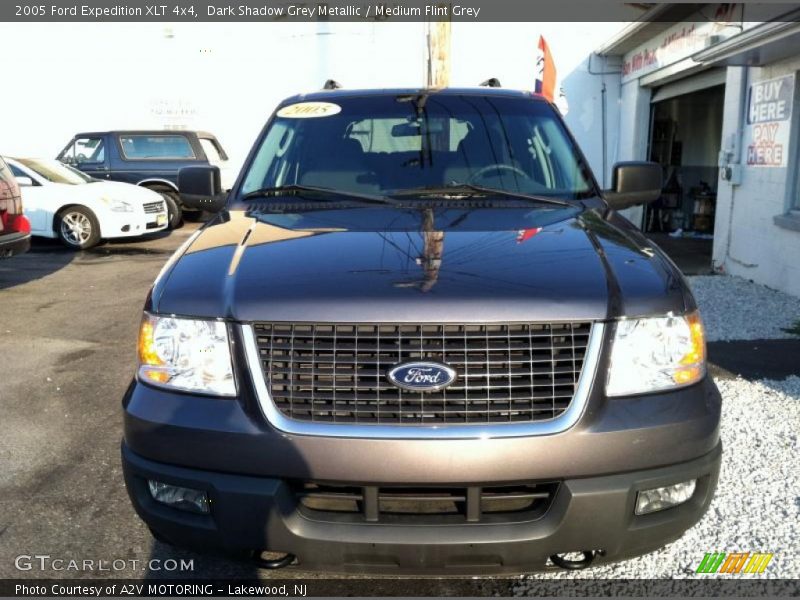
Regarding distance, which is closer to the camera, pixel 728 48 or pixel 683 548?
pixel 683 548

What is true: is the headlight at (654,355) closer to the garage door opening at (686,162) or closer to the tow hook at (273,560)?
the tow hook at (273,560)

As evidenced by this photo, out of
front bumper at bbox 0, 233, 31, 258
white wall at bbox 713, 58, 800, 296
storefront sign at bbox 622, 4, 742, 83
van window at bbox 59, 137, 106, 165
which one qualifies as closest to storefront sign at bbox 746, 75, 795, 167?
white wall at bbox 713, 58, 800, 296

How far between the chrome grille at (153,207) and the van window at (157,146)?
8.22 ft

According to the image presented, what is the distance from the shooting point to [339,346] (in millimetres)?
2117

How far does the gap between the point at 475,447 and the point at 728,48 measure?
6998mm

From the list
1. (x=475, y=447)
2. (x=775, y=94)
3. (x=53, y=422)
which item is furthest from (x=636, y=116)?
(x=475, y=447)

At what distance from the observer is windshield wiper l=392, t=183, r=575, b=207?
3285 mm

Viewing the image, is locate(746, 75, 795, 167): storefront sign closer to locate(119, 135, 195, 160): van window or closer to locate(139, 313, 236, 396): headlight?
locate(139, 313, 236, 396): headlight

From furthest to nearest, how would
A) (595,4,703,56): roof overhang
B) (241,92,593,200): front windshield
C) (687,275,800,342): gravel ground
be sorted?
(595,4,703,56): roof overhang → (687,275,800,342): gravel ground → (241,92,593,200): front windshield

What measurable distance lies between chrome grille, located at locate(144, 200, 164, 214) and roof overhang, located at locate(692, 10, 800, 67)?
354 inches

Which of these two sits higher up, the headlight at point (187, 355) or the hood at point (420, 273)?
the hood at point (420, 273)

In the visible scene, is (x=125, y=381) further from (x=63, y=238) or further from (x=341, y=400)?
(x=63, y=238)

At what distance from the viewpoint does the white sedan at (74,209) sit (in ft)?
39.6

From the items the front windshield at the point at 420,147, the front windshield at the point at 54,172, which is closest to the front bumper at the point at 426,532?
the front windshield at the point at 420,147
